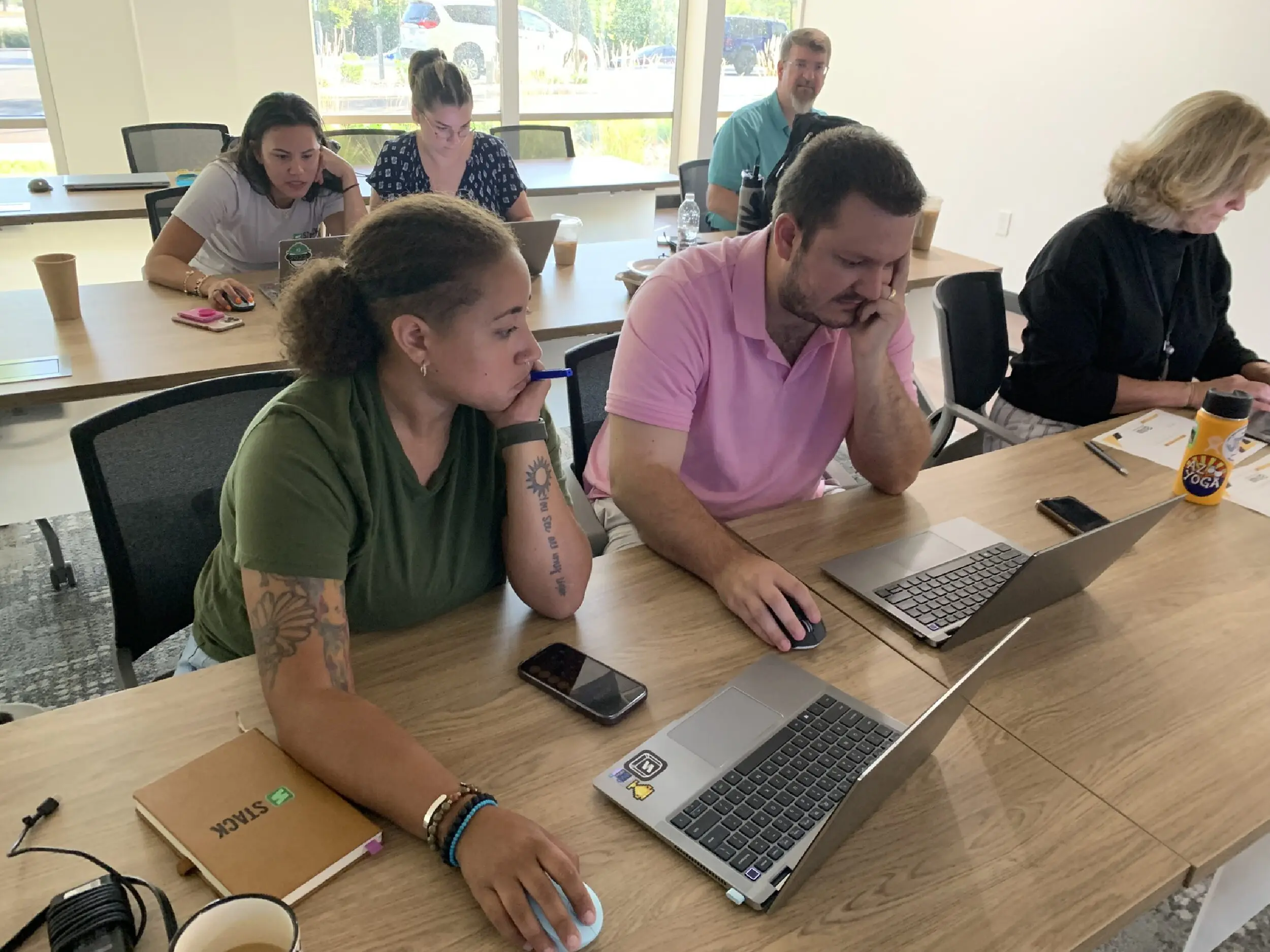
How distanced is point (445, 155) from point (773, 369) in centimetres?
198

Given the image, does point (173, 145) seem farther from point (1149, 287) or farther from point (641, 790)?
point (641, 790)

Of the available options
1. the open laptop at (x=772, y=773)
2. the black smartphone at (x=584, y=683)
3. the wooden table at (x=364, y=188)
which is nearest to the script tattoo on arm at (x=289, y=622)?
the black smartphone at (x=584, y=683)

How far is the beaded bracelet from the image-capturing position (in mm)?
814

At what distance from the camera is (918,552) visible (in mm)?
1380

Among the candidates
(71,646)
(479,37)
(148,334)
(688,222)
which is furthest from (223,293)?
(479,37)

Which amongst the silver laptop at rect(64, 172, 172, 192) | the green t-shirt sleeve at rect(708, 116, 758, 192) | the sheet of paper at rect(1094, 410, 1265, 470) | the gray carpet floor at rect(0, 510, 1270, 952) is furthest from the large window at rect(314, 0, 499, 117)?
the sheet of paper at rect(1094, 410, 1265, 470)

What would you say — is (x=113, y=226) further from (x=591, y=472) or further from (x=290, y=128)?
(x=591, y=472)

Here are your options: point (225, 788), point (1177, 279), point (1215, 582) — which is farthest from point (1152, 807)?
point (1177, 279)

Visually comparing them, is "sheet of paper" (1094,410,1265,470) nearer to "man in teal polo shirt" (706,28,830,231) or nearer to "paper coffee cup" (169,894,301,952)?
"paper coffee cup" (169,894,301,952)

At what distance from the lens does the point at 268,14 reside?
4.98 metres

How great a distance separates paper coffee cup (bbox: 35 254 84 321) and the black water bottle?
1.80 meters

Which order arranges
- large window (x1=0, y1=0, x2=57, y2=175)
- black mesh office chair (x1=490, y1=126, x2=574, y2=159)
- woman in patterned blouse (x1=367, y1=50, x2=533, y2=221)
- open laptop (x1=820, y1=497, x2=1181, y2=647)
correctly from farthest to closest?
1. large window (x1=0, y1=0, x2=57, y2=175)
2. black mesh office chair (x1=490, y1=126, x2=574, y2=159)
3. woman in patterned blouse (x1=367, y1=50, x2=533, y2=221)
4. open laptop (x1=820, y1=497, x2=1181, y2=647)

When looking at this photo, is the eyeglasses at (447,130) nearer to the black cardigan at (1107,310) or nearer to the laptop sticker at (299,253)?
the laptop sticker at (299,253)

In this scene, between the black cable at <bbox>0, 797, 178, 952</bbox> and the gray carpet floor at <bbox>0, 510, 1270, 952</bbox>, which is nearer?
the black cable at <bbox>0, 797, 178, 952</bbox>
